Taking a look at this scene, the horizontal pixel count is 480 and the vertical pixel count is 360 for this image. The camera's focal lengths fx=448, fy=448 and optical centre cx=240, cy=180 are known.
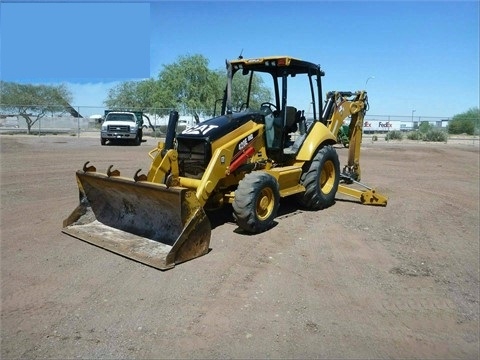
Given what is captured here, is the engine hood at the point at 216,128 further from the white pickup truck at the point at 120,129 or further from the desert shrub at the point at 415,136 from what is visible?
the desert shrub at the point at 415,136

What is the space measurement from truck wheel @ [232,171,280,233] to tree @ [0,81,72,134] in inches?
1144

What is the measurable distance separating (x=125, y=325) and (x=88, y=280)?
115 centimetres

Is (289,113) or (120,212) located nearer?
(120,212)

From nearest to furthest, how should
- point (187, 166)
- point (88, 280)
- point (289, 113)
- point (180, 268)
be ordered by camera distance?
point (88, 280)
point (180, 268)
point (187, 166)
point (289, 113)

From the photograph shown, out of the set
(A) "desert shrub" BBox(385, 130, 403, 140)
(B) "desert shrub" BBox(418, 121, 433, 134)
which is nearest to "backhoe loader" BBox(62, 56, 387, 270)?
(A) "desert shrub" BBox(385, 130, 403, 140)

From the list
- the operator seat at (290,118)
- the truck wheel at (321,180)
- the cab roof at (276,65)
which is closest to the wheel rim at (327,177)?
the truck wheel at (321,180)

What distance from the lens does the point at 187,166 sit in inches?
275

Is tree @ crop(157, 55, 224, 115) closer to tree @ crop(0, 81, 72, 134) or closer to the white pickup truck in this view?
tree @ crop(0, 81, 72, 134)

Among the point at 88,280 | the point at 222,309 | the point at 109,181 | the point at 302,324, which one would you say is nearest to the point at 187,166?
the point at 109,181

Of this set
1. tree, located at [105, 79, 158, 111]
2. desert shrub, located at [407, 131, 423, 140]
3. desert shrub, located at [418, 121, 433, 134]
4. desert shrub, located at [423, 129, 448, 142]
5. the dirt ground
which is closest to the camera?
the dirt ground

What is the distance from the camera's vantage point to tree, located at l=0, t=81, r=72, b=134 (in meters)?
32.5

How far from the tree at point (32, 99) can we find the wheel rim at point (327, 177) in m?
27.8

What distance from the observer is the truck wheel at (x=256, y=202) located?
645 cm

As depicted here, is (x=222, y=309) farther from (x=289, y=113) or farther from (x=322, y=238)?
(x=289, y=113)
